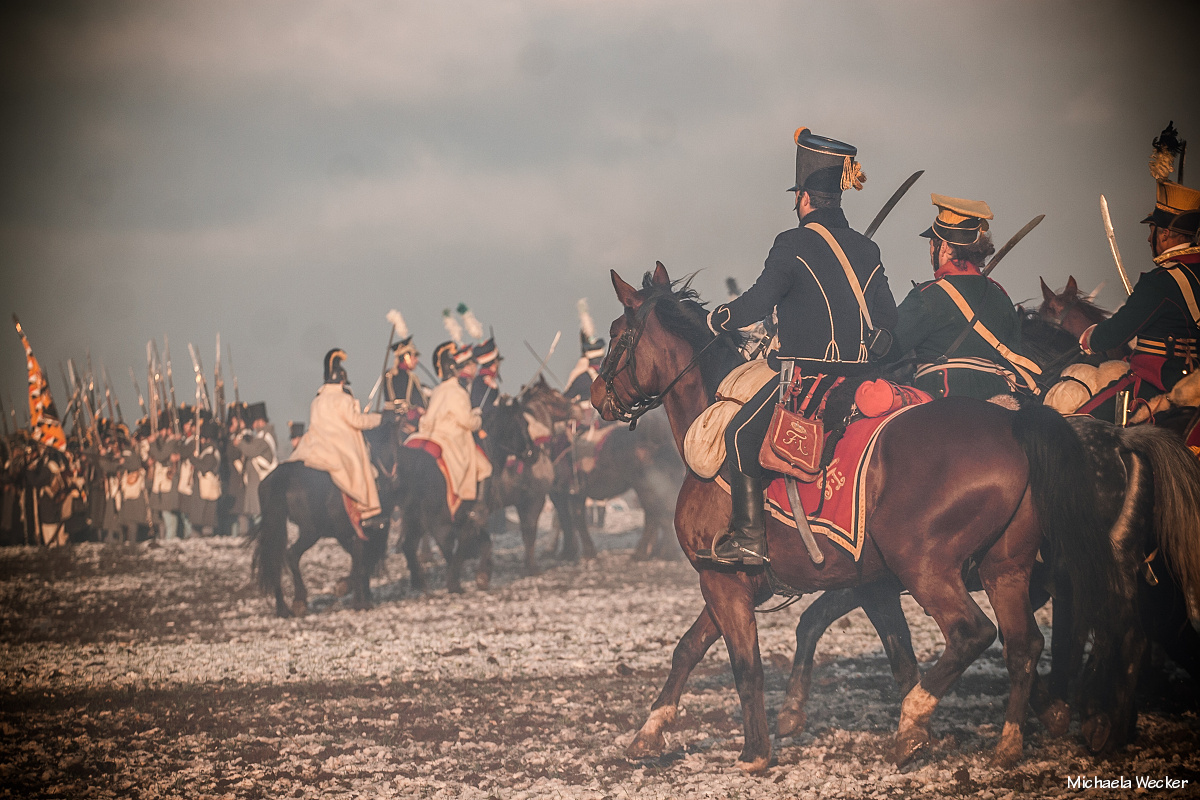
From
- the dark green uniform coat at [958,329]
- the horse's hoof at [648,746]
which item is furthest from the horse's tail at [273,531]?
the dark green uniform coat at [958,329]

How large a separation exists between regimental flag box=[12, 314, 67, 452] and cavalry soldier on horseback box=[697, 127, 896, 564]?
21.1m

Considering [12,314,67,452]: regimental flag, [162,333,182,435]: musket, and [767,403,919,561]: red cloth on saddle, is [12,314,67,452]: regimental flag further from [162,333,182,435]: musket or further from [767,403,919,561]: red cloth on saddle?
[767,403,919,561]: red cloth on saddle

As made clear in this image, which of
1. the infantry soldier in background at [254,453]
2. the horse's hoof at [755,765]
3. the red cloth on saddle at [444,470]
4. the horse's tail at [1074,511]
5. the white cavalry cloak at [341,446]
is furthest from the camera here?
the infantry soldier in background at [254,453]

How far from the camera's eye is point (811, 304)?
5312 millimetres

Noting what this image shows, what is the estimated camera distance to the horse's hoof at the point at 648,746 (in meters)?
5.75

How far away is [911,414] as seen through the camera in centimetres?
516

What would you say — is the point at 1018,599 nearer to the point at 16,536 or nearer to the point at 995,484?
the point at 995,484

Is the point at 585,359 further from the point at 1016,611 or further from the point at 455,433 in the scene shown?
the point at 1016,611

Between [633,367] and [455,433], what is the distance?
7378mm

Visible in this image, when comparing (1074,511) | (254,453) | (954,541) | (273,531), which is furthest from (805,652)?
(254,453)

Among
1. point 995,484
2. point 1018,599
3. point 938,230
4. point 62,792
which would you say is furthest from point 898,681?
point 62,792

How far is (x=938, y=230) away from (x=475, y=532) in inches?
365

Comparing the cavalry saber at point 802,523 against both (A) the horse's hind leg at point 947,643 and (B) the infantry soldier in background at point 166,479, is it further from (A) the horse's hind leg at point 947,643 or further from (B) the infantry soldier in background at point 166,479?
(B) the infantry soldier in background at point 166,479

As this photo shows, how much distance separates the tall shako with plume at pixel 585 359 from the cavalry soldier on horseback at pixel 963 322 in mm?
10057
